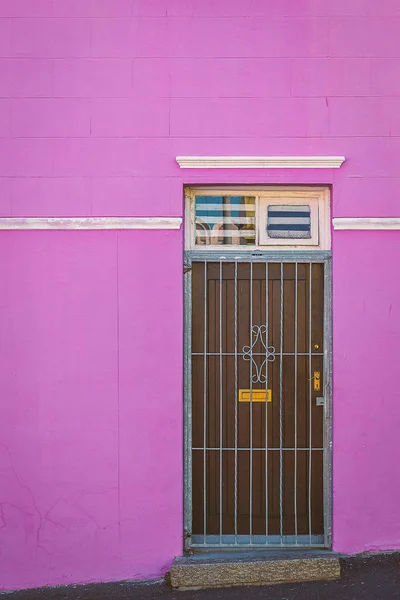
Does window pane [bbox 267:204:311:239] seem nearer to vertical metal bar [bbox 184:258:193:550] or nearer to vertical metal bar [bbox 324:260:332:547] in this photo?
vertical metal bar [bbox 324:260:332:547]

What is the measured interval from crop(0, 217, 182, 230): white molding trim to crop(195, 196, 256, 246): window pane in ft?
0.90

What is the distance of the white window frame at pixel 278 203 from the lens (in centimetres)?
534

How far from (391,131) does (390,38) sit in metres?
0.73

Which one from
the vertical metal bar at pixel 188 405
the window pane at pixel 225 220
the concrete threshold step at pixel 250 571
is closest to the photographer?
the concrete threshold step at pixel 250 571

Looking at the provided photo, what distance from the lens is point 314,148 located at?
5.21 meters

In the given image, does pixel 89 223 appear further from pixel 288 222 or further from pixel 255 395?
pixel 255 395

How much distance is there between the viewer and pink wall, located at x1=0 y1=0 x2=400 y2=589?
204 inches

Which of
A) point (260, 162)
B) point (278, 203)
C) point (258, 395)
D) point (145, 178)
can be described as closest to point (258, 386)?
point (258, 395)

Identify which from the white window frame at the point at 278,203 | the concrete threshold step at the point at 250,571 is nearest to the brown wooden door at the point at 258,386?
the white window frame at the point at 278,203

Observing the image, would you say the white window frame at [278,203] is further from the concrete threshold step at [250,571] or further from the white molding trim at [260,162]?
the concrete threshold step at [250,571]

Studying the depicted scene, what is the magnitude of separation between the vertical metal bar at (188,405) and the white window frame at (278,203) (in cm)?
33

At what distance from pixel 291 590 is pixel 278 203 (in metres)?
2.96

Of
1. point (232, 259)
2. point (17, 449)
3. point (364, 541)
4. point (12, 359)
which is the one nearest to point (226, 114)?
point (232, 259)

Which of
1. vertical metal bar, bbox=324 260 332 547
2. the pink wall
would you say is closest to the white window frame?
the pink wall
